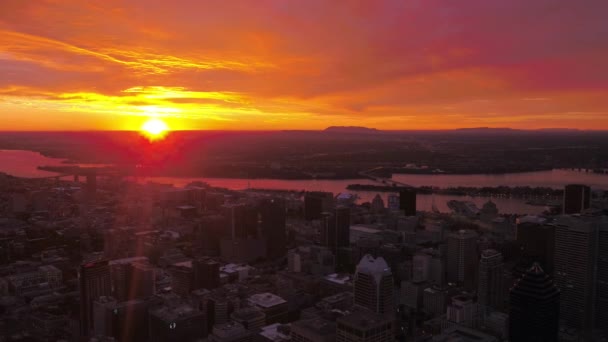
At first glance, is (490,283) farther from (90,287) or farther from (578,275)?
(90,287)

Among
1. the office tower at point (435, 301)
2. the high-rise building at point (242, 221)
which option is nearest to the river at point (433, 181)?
the high-rise building at point (242, 221)

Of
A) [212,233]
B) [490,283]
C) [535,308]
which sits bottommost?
[490,283]

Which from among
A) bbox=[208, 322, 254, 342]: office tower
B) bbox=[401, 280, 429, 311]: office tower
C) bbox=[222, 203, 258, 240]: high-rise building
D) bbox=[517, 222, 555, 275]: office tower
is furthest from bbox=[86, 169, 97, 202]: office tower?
bbox=[517, 222, 555, 275]: office tower

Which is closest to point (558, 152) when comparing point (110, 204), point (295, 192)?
point (295, 192)

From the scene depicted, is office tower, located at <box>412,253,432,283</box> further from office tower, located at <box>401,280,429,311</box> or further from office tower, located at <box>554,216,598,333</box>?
office tower, located at <box>554,216,598,333</box>

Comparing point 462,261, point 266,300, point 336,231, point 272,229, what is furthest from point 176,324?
point 336,231

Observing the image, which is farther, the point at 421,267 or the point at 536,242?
the point at 536,242

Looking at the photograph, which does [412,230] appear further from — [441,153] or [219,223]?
[441,153]
